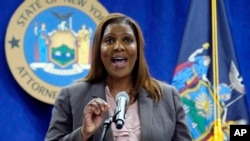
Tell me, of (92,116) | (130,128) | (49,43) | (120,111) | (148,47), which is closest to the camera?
(120,111)

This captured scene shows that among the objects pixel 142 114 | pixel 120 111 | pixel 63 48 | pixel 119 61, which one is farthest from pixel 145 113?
pixel 63 48

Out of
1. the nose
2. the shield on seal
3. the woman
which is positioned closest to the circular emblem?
the shield on seal

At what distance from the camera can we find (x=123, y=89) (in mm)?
1354

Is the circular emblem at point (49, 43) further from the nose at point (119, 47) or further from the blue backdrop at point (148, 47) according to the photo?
the nose at point (119, 47)

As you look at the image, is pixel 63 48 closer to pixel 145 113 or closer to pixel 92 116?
pixel 145 113

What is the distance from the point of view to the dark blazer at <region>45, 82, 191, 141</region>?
4.18ft

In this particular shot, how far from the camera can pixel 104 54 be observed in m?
1.30

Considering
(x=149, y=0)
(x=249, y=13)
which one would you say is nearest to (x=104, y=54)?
(x=149, y=0)

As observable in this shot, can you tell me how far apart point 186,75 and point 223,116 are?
267 millimetres

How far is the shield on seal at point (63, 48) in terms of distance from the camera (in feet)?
7.85

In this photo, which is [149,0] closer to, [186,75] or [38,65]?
[186,75]

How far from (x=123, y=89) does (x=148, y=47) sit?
3.84ft

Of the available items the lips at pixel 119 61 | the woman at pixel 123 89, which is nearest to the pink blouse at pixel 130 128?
the woman at pixel 123 89

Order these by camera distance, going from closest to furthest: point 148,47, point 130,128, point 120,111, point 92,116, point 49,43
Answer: point 120,111 < point 92,116 < point 130,128 < point 49,43 < point 148,47
